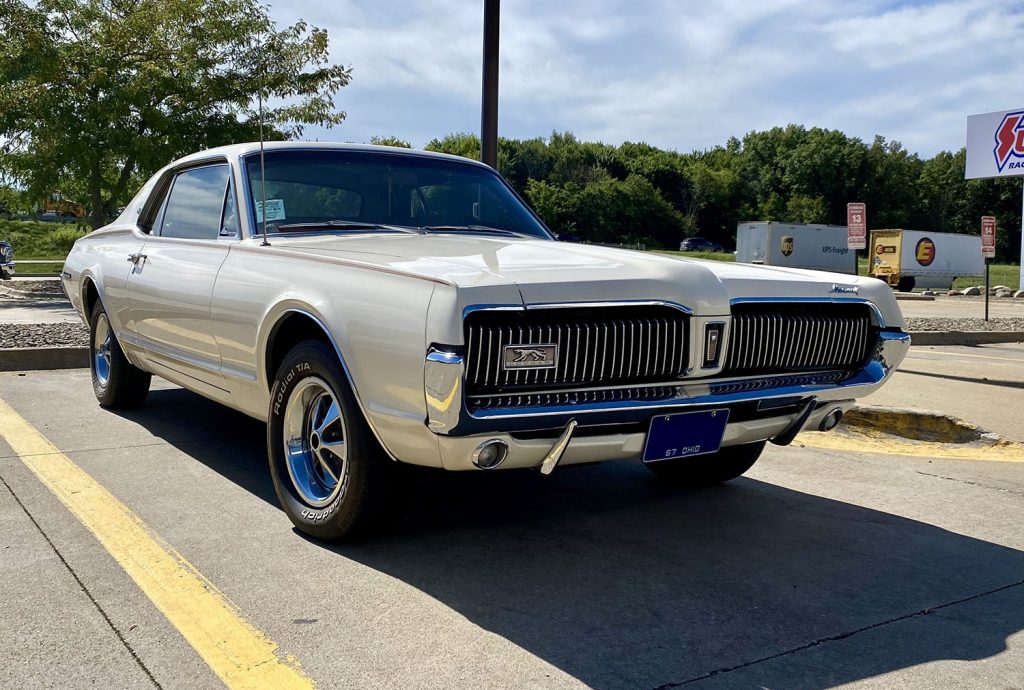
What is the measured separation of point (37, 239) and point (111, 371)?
4276 centimetres

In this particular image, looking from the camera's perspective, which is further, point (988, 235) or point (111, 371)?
point (988, 235)

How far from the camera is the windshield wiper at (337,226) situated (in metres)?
4.34

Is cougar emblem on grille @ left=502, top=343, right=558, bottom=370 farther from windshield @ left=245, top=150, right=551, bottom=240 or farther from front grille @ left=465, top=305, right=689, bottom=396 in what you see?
windshield @ left=245, top=150, right=551, bottom=240

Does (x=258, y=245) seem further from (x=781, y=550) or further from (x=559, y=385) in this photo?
(x=781, y=550)

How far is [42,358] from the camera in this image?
27.0 feet

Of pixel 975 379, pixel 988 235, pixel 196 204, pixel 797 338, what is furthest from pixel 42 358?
pixel 988 235

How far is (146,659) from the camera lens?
8.59ft

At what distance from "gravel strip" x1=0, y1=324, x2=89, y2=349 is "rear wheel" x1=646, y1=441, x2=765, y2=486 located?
20.2 feet

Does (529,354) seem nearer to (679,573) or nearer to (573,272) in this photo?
(573,272)

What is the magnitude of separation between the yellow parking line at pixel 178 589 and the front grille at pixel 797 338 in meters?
1.90

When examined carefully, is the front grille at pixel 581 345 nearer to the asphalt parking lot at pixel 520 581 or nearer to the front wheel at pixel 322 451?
the front wheel at pixel 322 451

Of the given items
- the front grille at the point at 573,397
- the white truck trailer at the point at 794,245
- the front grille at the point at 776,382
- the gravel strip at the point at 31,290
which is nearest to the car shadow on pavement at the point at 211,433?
the front grille at the point at 573,397

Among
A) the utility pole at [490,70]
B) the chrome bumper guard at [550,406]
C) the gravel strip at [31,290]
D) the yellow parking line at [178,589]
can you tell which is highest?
the utility pole at [490,70]

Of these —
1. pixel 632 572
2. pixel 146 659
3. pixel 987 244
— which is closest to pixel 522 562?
pixel 632 572
